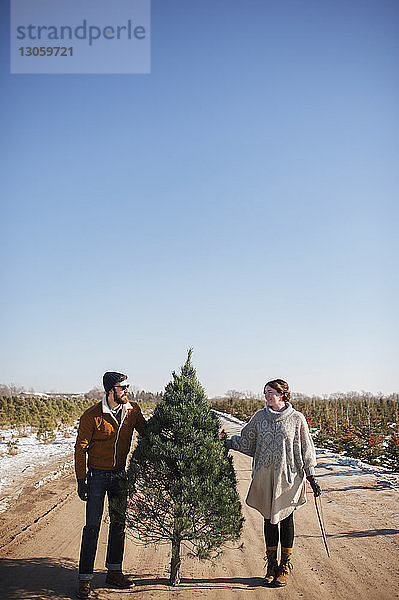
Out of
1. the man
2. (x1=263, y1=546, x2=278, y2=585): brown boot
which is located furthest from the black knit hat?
(x1=263, y1=546, x2=278, y2=585): brown boot

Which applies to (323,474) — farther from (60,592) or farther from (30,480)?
(60,592)

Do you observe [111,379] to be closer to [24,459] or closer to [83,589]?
[83,589]

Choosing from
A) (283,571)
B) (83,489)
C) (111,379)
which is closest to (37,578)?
(83,489)

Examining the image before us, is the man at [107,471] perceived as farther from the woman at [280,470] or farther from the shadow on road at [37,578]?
the woman at [280,470]

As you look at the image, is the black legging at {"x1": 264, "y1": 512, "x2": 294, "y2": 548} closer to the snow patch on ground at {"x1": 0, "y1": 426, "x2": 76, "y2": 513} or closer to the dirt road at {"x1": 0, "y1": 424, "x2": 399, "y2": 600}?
the dirt road at {"x1": 0, "y1": 424, "x2": 399, "y2": 600}

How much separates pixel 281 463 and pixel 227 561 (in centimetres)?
144

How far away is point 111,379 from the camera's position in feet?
15.4

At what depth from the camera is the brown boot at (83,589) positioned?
423cm

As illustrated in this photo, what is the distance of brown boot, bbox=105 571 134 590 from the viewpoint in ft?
14.7

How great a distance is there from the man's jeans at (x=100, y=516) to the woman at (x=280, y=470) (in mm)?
1113

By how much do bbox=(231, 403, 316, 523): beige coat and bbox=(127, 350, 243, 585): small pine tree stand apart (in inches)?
16.7

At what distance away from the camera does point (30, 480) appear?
10.2 m

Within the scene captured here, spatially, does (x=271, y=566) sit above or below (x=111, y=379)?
below

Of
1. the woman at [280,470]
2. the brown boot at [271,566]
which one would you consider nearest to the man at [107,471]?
the woman at [280,470]
